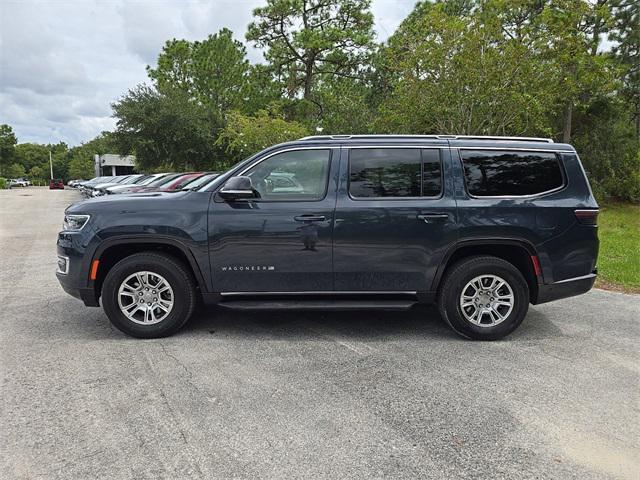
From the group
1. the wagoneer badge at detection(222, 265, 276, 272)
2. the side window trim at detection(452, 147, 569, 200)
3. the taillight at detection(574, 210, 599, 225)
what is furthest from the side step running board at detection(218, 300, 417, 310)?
the taillight at detection(574, 210, 599, 225)

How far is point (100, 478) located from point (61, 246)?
8.87 feet

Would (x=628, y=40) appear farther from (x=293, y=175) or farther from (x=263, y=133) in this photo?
(x=293, y=175)

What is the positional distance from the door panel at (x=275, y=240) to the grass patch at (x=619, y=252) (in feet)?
16.3

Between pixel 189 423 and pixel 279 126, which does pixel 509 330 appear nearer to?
pixel 189 423

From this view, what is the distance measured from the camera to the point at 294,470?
2529mm

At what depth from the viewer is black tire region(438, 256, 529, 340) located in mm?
4391

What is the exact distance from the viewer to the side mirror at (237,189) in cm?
418

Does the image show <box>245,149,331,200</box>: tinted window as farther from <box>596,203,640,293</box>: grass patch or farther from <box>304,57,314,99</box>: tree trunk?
<box>304,57,314,99</box>: tree trunk

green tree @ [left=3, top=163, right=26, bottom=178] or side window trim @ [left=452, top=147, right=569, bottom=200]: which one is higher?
green tree @ [left=3, top=163, right=26, bottom=178]

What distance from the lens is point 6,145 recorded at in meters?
83.4

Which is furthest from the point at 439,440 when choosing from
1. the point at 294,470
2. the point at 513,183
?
the point at 513,183

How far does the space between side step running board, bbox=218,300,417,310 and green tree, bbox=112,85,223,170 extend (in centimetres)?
2694

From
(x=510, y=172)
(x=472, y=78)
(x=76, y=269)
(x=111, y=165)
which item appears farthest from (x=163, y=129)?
(x=111, y=165)

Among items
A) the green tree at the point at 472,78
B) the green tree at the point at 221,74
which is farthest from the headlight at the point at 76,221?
the green tree at the point at 221,74
